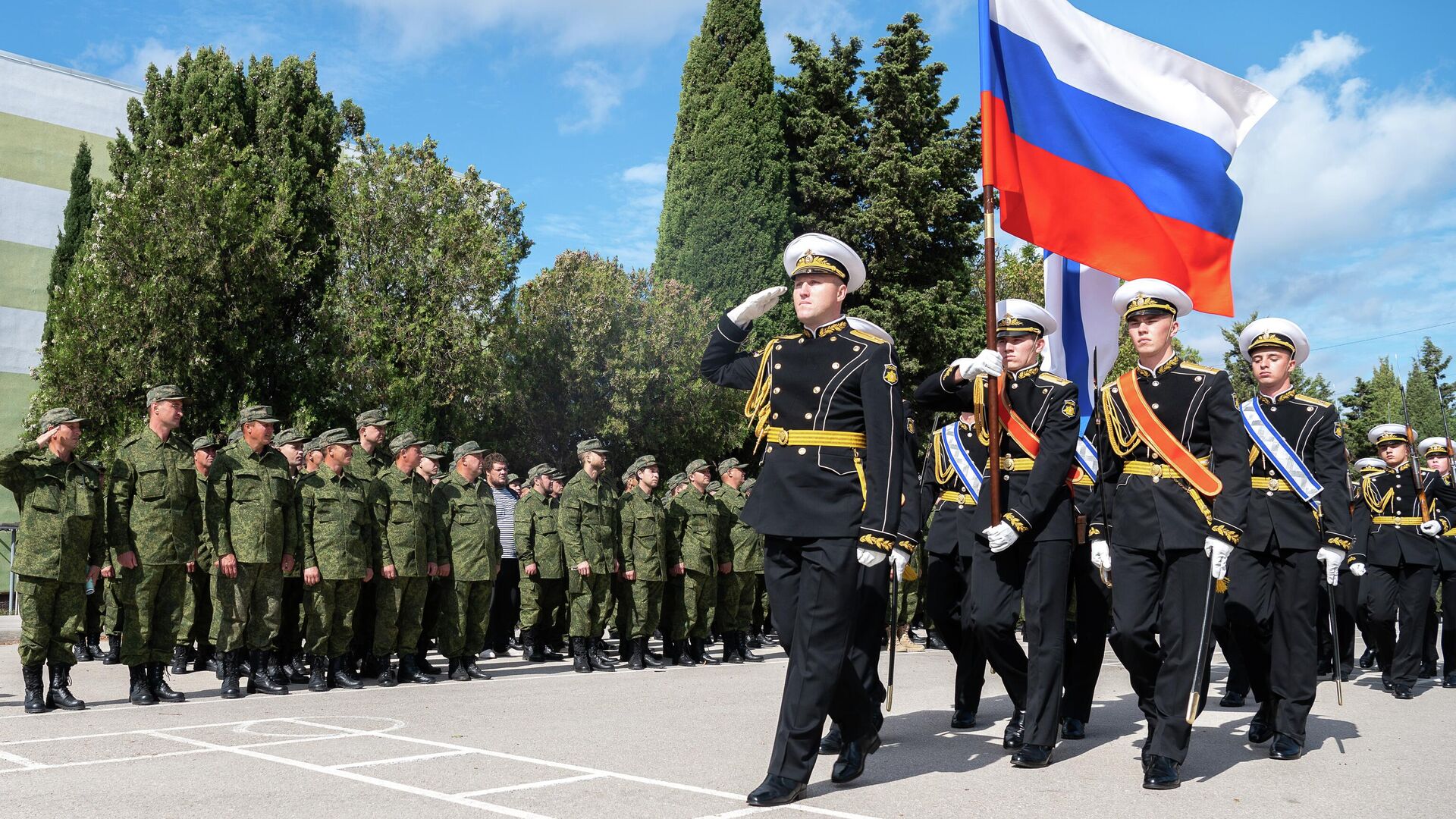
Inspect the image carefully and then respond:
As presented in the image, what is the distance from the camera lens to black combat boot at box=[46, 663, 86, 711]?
8.42 m

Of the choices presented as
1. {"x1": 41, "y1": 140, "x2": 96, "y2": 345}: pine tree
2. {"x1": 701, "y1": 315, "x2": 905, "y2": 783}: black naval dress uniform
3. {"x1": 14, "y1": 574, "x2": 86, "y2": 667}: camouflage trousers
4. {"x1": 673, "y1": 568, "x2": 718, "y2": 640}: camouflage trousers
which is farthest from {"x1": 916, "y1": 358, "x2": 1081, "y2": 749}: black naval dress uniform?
{"x1": 41, "y1": 140, "x2": 96, "y2": 345}: pine tree

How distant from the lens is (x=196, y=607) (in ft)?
36.6

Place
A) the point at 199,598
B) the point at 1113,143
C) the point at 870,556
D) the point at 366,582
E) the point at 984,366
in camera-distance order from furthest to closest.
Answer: the point at 199,598, the point at 366,582, the point at 1113,143, the point at 984,366, the point at 870,556

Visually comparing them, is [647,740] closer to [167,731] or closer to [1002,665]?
[1002,665]

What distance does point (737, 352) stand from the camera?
622cm

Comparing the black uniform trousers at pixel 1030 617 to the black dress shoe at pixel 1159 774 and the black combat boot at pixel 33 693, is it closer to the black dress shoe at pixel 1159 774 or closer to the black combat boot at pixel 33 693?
the black dress shoe at pixel 1159 774

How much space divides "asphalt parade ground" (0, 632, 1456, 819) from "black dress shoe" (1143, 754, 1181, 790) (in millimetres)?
67

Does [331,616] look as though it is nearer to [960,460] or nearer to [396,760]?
[396,760]

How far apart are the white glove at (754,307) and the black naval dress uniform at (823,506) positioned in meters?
0.25

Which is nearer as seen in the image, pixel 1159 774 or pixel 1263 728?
pixel 1159 774

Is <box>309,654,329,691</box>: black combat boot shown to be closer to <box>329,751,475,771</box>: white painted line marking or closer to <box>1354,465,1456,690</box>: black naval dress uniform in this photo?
<box>329,751,475,771</box>: white painted line marking

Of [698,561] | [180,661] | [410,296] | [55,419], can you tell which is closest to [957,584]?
[698,561]

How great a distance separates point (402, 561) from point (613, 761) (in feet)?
15.9

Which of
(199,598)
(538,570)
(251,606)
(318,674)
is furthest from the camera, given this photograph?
(538,570)
